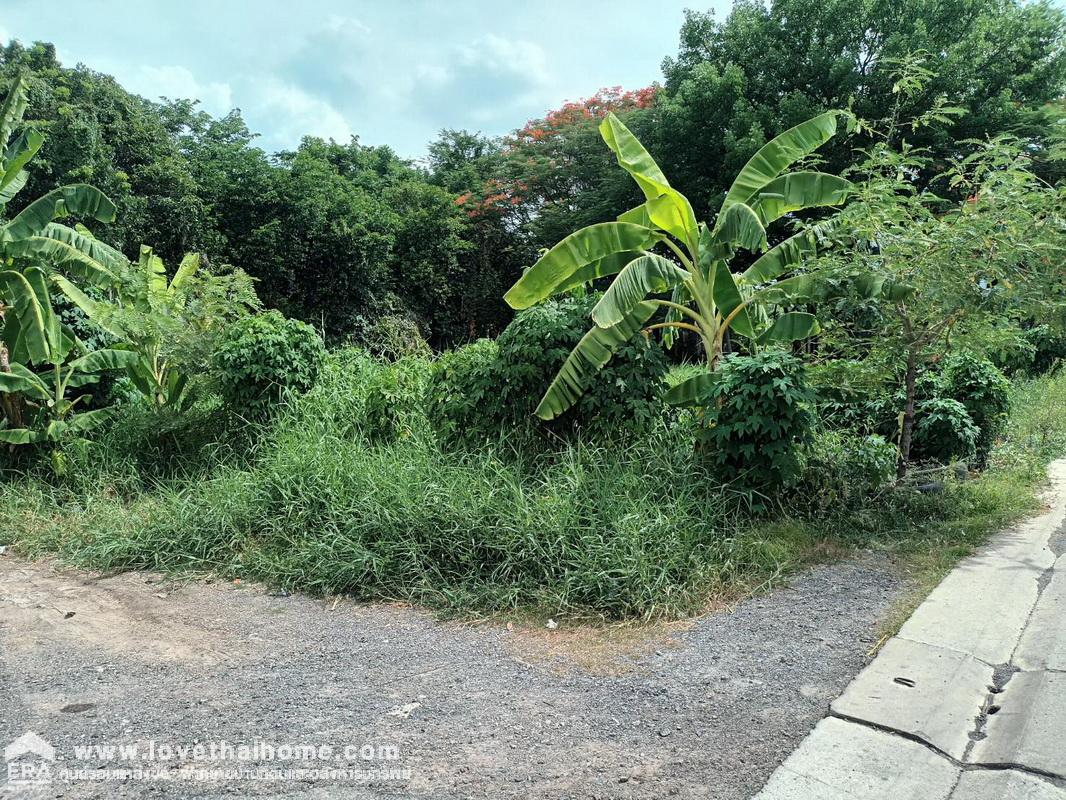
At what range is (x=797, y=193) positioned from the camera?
6578 mm

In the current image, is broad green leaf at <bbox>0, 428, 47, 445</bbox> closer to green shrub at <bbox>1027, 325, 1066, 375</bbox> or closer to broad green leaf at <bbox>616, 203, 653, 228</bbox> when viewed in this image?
broad green leaf at <bbox>616, 203, 653, 228</bbox>

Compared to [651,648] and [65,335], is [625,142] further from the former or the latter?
[65,335]

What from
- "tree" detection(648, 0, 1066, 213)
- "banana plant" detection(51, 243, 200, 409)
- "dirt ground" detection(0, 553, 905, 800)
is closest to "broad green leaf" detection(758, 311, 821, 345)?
"dirt ground" detection(0, 553, 905, 800)

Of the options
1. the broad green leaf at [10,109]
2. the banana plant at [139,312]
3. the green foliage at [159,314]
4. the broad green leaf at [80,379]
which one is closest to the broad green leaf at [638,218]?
the green foliage at [159,314]

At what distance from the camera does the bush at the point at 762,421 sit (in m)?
5.55

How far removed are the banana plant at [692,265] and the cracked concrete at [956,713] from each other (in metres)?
2.55

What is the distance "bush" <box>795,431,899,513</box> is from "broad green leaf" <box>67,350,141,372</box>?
7.06 m

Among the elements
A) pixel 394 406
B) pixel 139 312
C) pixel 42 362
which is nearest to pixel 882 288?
pixel 394 406

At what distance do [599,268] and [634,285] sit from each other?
803 millimetres

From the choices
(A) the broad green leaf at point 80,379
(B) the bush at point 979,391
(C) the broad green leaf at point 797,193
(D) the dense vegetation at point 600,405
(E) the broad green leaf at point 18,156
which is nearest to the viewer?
(D) the dense vegetation at point 600,405

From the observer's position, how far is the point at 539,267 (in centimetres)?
648

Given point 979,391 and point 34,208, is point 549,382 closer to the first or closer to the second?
point 979,391

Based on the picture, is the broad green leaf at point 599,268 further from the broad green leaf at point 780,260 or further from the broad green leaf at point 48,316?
the broad green leaf at point 48,316

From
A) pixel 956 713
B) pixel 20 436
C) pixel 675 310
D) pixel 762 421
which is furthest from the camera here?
pixel 20 436
